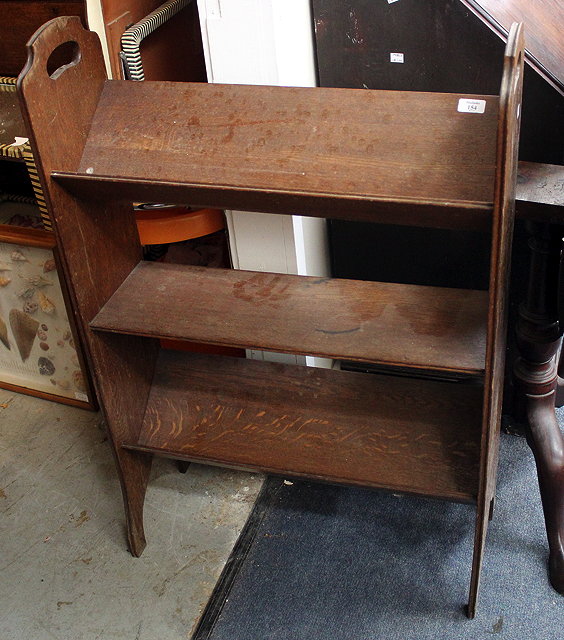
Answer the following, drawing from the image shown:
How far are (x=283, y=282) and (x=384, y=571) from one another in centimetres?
77

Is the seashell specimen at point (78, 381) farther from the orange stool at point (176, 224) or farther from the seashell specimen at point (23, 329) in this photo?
the orange stool at point (176, 224)

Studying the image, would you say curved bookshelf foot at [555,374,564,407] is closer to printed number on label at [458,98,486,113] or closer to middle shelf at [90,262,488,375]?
middle shelf at [90,262,488,375]

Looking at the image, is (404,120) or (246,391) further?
(246,391)

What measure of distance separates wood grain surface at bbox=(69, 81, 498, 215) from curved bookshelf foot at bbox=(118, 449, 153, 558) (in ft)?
2.50

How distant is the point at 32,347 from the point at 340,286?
1258 millimetres

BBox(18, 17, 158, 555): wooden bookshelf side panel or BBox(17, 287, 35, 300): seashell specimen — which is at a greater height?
BBox(18, 17, 158, 555): wooden bookshelf side panel

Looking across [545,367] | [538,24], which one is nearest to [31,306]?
Result: [545,367]

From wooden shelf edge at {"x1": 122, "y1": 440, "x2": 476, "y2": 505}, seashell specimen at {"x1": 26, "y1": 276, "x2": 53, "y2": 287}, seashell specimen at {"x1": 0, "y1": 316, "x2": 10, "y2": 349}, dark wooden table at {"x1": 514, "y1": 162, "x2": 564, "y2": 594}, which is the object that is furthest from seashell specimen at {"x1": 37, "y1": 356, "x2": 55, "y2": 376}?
dark wooden table at {"x1": 514, "y1": 162, "x2": 564, "y2": 594}

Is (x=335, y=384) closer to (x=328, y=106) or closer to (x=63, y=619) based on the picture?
(x=328, y=106)

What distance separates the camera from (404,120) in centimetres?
161

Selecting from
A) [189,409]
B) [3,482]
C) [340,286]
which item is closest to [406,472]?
[340,286]

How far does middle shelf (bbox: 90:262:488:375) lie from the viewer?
5.51ft

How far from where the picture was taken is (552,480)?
1.98 meters

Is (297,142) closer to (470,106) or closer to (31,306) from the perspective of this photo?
(470,106)
